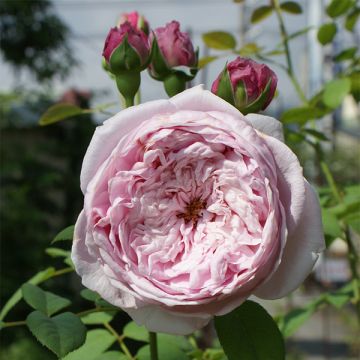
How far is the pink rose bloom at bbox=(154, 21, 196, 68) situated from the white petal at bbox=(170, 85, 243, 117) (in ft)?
0.43

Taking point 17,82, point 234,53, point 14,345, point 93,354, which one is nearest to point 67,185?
point 17,82

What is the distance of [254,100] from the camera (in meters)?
0.41

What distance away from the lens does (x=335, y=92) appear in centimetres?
74

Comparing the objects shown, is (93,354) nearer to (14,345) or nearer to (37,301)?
(37,301)

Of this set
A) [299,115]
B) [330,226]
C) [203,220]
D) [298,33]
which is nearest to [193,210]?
[203,220]

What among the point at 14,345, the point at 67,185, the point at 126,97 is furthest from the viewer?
the point at 67,185

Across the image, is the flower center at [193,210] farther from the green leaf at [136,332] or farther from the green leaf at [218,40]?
the green leaf at [218,40]

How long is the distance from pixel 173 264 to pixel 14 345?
2.81 meters

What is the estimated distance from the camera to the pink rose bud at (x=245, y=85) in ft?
1.33

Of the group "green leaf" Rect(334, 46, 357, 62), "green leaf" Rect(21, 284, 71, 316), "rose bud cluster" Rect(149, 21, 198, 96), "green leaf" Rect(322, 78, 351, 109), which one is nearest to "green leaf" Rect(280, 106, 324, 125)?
"green leaf" Rect(322, 78, 351, 109)

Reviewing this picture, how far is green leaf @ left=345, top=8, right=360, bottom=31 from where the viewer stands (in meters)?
0.82

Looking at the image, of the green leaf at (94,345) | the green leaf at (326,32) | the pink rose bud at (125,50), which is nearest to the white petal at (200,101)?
the pink rose bud at (125,50)

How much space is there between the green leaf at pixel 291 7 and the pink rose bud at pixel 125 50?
1.34 ft

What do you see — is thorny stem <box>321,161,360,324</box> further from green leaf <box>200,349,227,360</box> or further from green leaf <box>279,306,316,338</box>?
green leaf <box>200,349,227,360</box>
